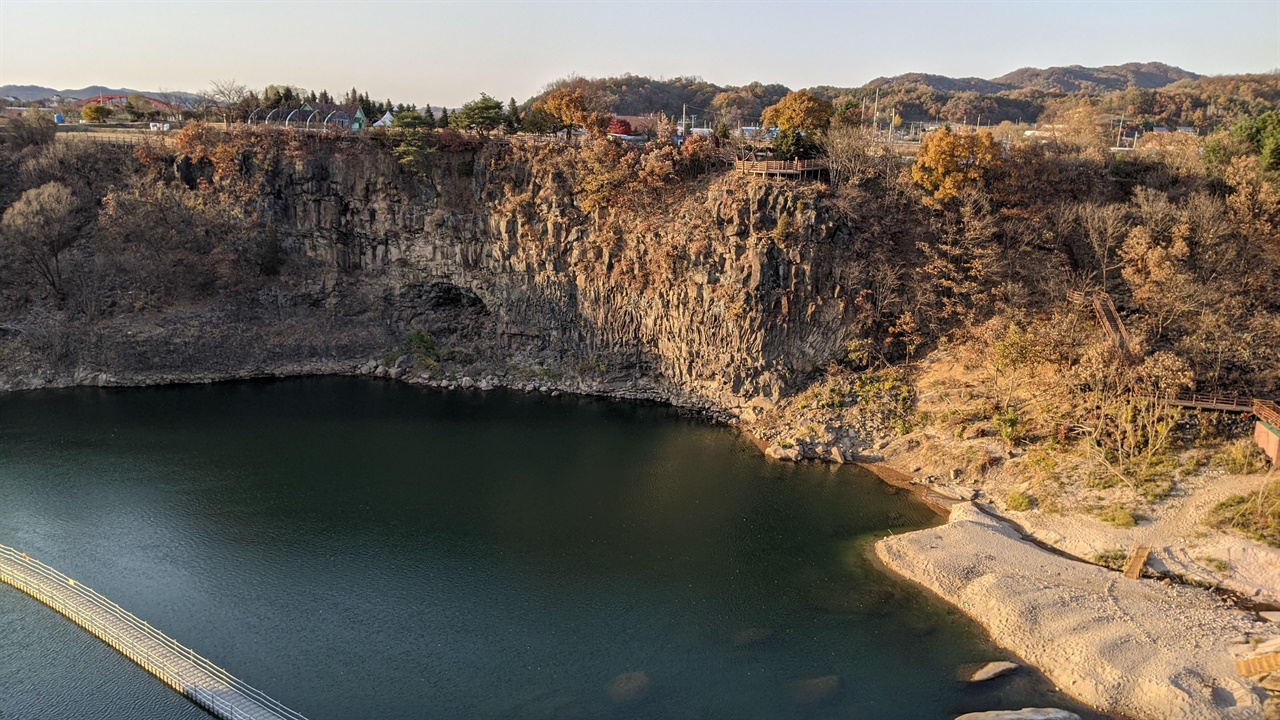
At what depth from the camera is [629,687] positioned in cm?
2305

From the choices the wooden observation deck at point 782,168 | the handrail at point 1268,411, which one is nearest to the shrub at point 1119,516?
the handrail at point 1268,411

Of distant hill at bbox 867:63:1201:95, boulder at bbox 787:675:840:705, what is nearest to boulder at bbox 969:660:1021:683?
boulder at bbox 787:675:840:705

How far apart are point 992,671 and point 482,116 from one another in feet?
146

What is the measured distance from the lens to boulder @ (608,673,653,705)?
22.7 meters

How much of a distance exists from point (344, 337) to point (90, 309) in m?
15.4

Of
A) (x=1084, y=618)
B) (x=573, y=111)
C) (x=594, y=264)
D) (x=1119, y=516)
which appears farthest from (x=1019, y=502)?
(x=573, y=111)

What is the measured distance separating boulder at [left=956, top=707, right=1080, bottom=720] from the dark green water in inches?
25.0

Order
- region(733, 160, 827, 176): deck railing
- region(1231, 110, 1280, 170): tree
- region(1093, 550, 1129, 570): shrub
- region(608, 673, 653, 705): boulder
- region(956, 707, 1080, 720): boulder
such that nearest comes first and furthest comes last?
region(956, 707, 1080, 720): boulder, region(608, 673, 653, 705): boulder, region(1093, 550, 1129, 570): shrub, region(1231, 110, 1280, 170): tree, region(733, 160, 827, 176): deck railing

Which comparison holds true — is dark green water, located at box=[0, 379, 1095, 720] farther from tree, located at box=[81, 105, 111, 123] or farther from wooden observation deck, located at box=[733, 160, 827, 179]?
tree, located at box=[81, 105, 111, 123]

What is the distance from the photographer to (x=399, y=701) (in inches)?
877

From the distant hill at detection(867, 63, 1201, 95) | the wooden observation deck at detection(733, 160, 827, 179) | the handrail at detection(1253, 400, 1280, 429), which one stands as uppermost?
the distant hill at detection(867, 63, 1201, 95)

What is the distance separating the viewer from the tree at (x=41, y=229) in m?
49.0

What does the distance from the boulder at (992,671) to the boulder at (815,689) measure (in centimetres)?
416

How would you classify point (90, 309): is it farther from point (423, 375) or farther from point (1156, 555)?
point (1156, 555)
